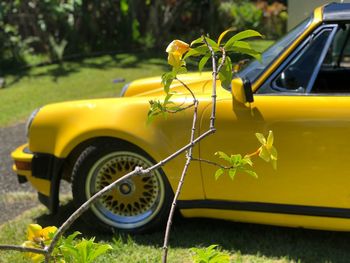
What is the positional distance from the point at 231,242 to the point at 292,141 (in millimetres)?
825

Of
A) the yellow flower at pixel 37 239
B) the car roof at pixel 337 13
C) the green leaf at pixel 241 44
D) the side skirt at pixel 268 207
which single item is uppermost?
the green leaf at pixel 241 44

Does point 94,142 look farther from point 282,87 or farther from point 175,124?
point 282,87

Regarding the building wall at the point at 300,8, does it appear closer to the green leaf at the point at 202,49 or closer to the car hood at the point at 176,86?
the car hood at the point at 176,86

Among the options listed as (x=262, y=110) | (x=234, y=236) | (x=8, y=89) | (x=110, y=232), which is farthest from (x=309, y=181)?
(x=8, y=89)

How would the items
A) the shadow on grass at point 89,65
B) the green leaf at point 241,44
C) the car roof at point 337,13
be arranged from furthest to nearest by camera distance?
the shadow on grass at point 89,65 → the car roof at point 337,13 → the green leaf at point 241,44

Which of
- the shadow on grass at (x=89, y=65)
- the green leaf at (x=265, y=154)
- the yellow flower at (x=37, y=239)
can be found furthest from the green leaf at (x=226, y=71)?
the shadow on grass at (x=89, y=65)

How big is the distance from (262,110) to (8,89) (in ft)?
25.6

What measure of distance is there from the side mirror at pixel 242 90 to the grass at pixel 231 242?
954 millimetres

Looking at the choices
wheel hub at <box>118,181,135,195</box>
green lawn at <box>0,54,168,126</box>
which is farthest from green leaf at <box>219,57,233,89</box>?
green lawn at <box>0,54,168,126</box>

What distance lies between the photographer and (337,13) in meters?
3.19

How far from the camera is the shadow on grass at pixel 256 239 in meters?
3.27

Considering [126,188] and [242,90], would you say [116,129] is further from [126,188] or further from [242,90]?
[242,90]

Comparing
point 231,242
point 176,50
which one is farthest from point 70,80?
point 176,50

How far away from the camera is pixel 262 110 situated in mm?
3105
